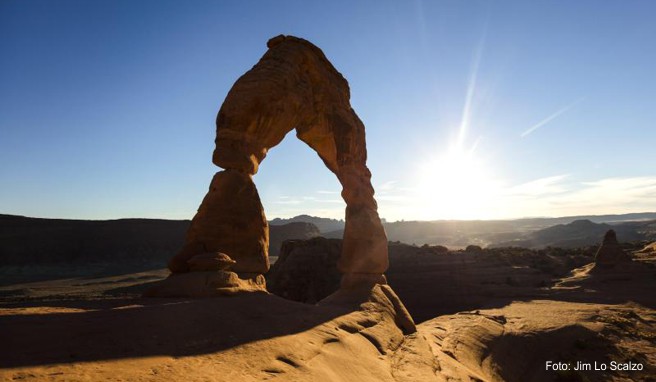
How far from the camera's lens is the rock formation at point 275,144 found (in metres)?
9.53

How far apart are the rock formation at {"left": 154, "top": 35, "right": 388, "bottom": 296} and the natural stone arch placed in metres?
0.03

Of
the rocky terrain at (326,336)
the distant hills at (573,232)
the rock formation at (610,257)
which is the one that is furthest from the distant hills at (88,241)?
the distant hills at (573,232)

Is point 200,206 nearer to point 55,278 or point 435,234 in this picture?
point 55,278

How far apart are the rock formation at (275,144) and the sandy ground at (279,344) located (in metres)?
2.19

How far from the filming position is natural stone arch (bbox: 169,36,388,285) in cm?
953

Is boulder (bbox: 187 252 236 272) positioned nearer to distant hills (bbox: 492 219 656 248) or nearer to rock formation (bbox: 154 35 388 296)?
rock formation (bbox: 154 35 388 296)

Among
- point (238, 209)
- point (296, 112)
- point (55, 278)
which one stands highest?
point (296, 112)

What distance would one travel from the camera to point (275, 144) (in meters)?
12.1

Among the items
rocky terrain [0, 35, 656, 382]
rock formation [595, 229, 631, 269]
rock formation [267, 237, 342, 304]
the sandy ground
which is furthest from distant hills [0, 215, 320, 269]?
rock formation [595, 229, 631, 269]

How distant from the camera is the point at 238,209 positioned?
9.66m

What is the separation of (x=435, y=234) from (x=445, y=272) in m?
146

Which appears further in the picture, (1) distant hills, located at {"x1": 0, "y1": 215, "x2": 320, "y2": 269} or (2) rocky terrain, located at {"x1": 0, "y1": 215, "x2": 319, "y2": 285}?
(1) distant hills, located at {"x1": 0, "y1": 215, "x2": 320, "y2": 269}

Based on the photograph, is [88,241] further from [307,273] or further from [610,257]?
[610,257]

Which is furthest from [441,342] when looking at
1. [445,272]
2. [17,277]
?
[17,277]
